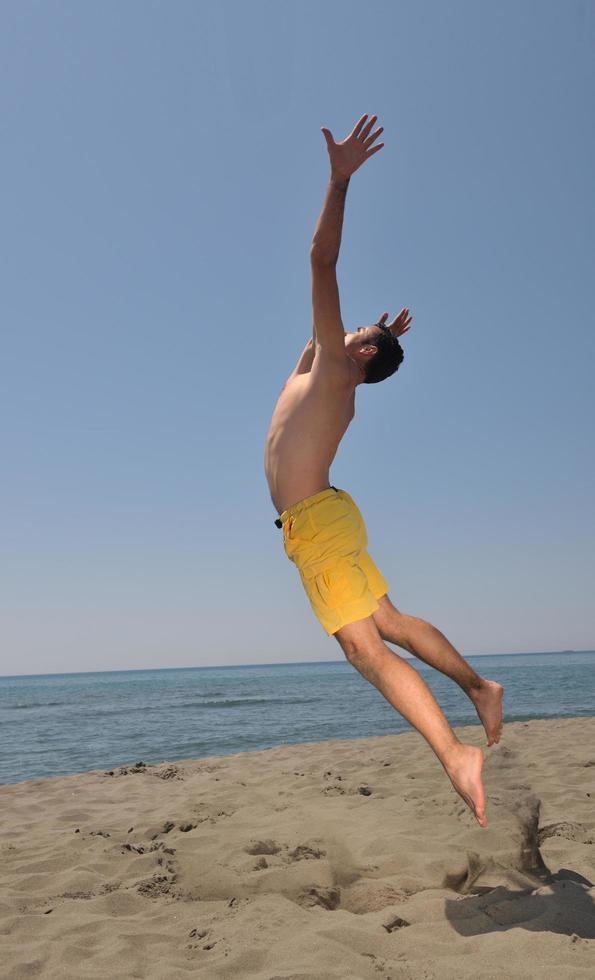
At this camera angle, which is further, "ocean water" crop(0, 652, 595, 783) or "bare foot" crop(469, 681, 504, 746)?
"ocean water" crop(0, 652, 595, 783)

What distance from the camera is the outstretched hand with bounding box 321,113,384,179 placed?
2.97 m

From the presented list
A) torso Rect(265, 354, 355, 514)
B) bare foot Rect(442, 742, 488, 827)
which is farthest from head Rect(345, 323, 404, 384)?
bare foot Rect(442, 742, 488, 827)

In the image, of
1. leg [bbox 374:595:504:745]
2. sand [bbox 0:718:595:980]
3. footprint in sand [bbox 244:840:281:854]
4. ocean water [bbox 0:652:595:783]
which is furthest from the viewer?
ocean water [bbox 0:652:595:783]

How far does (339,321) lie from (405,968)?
246cm

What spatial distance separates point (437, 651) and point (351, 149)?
93.3 inches

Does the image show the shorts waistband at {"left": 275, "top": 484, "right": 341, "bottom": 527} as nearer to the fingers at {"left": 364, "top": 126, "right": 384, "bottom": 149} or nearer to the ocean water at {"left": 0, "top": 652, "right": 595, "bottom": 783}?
the fingers at {"left": 364, "top": 126, "right": 384, "bottom": 149}

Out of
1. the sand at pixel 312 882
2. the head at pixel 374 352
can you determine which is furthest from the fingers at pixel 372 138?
the sand at pixel 312 882

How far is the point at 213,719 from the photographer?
573 inches

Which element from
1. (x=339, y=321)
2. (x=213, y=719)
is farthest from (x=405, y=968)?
(x=213, y=719)

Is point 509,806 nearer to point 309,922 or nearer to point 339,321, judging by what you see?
point 309,922

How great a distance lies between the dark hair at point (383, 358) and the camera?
327 cm

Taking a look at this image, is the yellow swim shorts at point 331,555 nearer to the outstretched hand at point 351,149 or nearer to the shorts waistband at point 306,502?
the shorts waistband at point 306,502

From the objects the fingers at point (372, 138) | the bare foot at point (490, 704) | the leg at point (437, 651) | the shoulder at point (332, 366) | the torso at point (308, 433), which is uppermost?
the fingers at point (372, 138)

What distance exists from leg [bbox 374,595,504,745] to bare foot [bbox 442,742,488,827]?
632 millimetres
